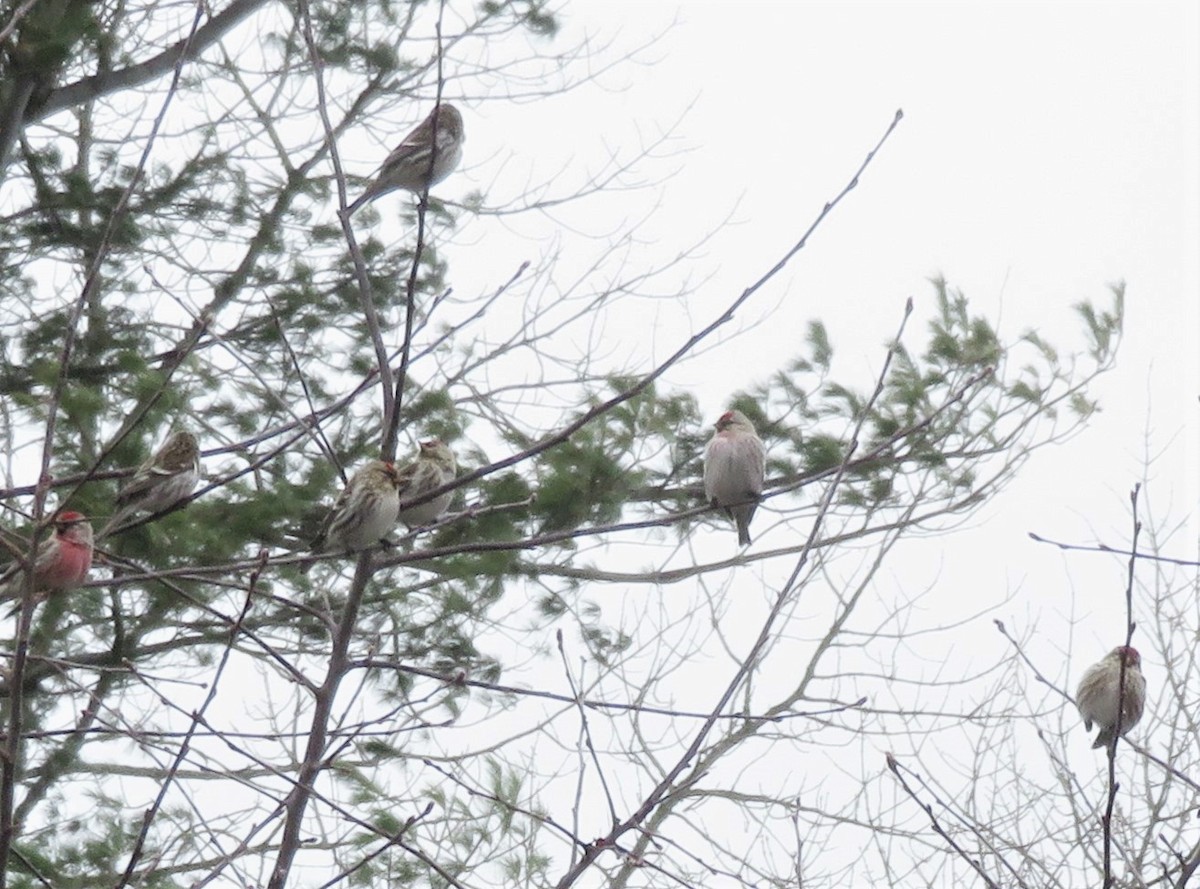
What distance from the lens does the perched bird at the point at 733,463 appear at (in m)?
7.71

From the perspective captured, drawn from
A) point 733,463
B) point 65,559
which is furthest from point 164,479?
point 733,463

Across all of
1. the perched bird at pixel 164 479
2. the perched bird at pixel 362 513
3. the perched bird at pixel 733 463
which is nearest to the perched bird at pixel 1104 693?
the perched bird at pixel 733 463

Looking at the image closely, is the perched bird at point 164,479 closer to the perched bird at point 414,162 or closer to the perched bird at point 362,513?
the perched bird at point 362,513

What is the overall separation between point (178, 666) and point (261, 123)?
312cm

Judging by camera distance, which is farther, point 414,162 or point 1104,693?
point 414,162

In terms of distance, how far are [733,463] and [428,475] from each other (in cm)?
137

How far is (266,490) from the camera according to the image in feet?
23.8

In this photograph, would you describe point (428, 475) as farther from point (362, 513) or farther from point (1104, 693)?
point (1104, 693)

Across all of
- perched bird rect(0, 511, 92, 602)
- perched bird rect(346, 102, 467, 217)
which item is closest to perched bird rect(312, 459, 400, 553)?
perched bird rect(0, 511, 92, 602)

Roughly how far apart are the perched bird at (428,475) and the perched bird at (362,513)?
48cm

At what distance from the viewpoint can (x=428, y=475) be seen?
23.7 ft

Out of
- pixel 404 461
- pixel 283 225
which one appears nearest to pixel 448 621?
pixel 404 461

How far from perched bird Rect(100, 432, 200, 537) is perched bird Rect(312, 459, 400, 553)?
1.90ft

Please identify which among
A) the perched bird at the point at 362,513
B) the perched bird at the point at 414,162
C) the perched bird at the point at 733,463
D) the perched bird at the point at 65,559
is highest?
the perched bird at the point at 414,162
